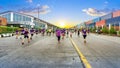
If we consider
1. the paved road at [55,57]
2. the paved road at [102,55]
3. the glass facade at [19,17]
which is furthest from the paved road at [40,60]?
the glass facade at [19,17]

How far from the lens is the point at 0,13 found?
93.1 m

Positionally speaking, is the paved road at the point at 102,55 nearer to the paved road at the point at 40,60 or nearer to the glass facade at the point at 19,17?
the paved road at the point at 40,60

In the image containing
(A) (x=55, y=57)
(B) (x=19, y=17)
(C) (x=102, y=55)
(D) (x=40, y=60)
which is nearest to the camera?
(D) (x=40, y=60)

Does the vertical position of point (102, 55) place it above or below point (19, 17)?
below

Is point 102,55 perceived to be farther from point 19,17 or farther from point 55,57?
point 19,17

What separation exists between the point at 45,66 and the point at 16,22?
83720 mm

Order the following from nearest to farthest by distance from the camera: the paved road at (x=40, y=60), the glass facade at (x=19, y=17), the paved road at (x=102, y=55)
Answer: the paved road at (x=40, y=60), the paved road at (x=102, y=55), the glass facade at (x=19, y=17)

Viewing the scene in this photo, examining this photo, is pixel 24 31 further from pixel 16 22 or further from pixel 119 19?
pixel 16 22

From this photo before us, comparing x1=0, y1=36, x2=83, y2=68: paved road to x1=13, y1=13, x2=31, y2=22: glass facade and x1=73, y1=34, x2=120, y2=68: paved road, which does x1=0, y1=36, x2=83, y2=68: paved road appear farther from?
x1=13, y1=13, x2=31, y2=22: glass facade

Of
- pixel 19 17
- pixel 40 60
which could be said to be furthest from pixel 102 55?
pixel 19 17

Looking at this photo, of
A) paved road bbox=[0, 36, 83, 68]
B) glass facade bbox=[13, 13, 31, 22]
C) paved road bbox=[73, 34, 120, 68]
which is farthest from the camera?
glass facade bbox=[13, 13, 31, 22]

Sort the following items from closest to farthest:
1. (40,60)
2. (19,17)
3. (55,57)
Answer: (40,60), (55,57), (19,17)

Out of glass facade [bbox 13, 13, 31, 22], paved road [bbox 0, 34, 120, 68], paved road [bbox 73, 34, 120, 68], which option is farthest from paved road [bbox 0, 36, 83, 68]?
glass facade [bbox 13, 13, 31, 22]

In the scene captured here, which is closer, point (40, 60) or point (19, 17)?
point (40, 60)
